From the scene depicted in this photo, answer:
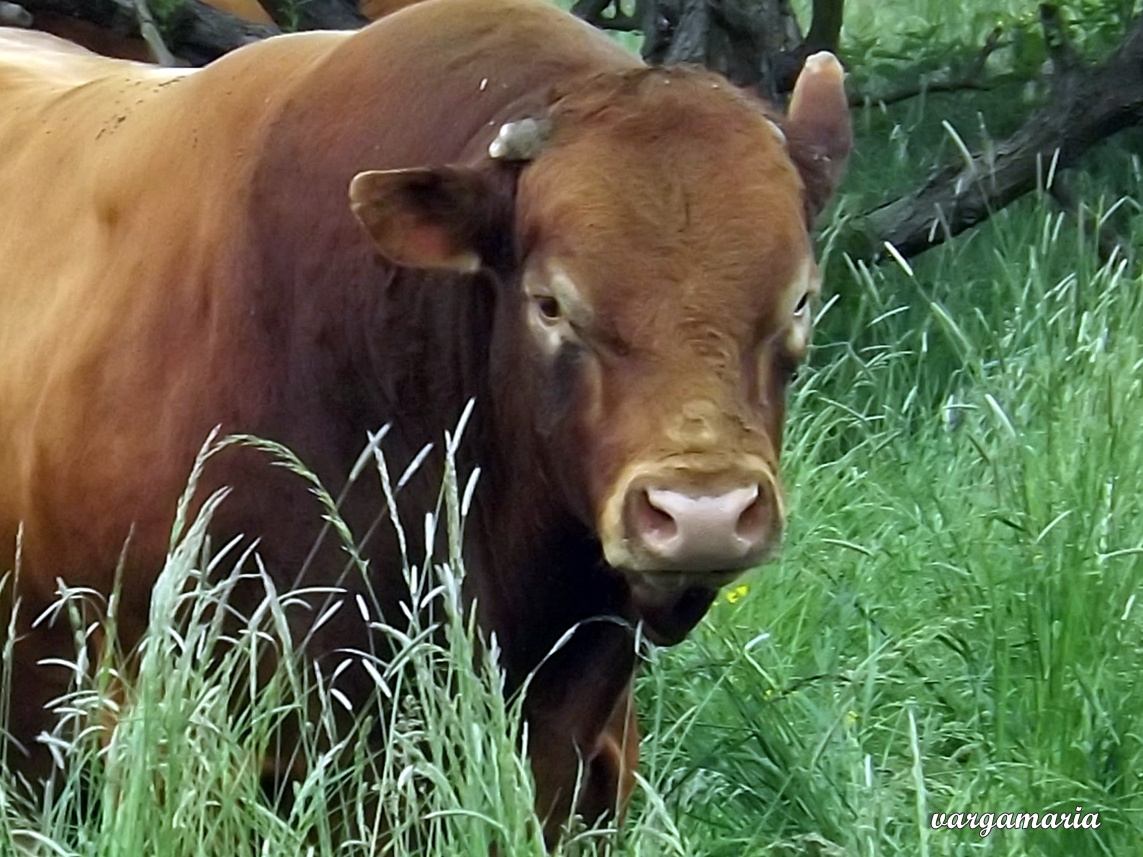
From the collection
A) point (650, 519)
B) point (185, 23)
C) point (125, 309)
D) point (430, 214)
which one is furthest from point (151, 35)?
point (650, 519)

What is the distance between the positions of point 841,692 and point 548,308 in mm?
988

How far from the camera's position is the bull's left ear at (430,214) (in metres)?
2.82

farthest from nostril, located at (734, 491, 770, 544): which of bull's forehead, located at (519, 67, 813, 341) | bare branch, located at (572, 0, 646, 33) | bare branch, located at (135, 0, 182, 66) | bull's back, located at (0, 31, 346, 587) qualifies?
bare branch, located at (572, 0, 646, 33)

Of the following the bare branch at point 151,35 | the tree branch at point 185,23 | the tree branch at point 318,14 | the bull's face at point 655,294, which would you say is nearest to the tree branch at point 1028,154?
the tree branch at point 318,14

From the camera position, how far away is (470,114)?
306cm

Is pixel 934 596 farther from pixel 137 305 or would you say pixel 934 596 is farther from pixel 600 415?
pixel 137 305

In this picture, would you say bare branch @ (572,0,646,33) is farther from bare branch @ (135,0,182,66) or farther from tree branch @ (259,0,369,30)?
bare branch @ (135,0,182,66)

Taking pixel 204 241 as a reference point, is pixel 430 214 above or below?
above

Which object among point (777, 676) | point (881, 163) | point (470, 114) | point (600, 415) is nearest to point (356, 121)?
point (470, 114)

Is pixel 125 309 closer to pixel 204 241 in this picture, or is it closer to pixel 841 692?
pixel 204 241

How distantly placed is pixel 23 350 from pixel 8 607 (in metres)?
0.42

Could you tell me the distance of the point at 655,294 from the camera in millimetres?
2662

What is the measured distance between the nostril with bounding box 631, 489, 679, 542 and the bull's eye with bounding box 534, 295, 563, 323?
1.05 feet

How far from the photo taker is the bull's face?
8.46ft
